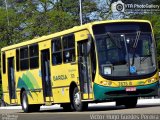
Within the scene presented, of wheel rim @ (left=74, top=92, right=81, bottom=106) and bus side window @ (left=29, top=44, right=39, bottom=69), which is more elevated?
bus side window @ (left=29, top=44, right=39, bottom=69)

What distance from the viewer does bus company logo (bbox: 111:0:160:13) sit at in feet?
189

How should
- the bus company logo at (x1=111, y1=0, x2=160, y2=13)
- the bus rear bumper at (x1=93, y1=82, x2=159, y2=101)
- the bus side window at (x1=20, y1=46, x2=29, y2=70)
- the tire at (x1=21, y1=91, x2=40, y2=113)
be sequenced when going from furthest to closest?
the bus company logo at (x1=111, y1=0, x2=160, y2=13)
the tire at (x1=21, y1=91, x2=40, y2=113)
the bus side window at (x1=20, y1=46, x2=29, y2=70)
the bus rear bumper at (x1=93, y1=82, x2=159, y2=101)

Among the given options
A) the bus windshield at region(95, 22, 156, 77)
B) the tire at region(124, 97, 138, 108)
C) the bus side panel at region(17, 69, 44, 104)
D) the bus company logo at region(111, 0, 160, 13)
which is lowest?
the tire at region(124, 97, 138, 108)

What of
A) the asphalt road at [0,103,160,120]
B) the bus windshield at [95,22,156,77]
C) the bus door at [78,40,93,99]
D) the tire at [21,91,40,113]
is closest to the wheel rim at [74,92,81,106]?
the bus door at [78,40,93,99]

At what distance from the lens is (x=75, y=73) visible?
23109 mm

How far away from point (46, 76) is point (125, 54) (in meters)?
5.33

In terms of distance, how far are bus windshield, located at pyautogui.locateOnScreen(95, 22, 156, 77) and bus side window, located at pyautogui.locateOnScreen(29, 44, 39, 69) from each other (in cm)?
545

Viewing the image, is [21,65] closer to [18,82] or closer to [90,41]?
[18,82]

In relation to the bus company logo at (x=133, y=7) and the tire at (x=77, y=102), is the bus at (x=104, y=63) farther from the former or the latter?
the bus company logo at (x=133, y=7)

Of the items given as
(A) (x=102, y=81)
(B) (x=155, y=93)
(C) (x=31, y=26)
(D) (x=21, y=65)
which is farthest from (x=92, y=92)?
(C) (x=31, y=26)

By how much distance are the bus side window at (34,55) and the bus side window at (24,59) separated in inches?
21.6

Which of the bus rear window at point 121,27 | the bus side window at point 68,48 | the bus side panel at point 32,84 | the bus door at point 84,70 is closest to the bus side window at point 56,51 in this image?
the bus side window at point 68,48

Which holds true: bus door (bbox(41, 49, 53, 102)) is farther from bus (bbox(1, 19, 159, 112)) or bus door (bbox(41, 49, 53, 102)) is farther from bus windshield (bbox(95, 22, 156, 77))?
bus windshield (bbox(95, 22, 156, 77))

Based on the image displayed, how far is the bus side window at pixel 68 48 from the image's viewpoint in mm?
23297
